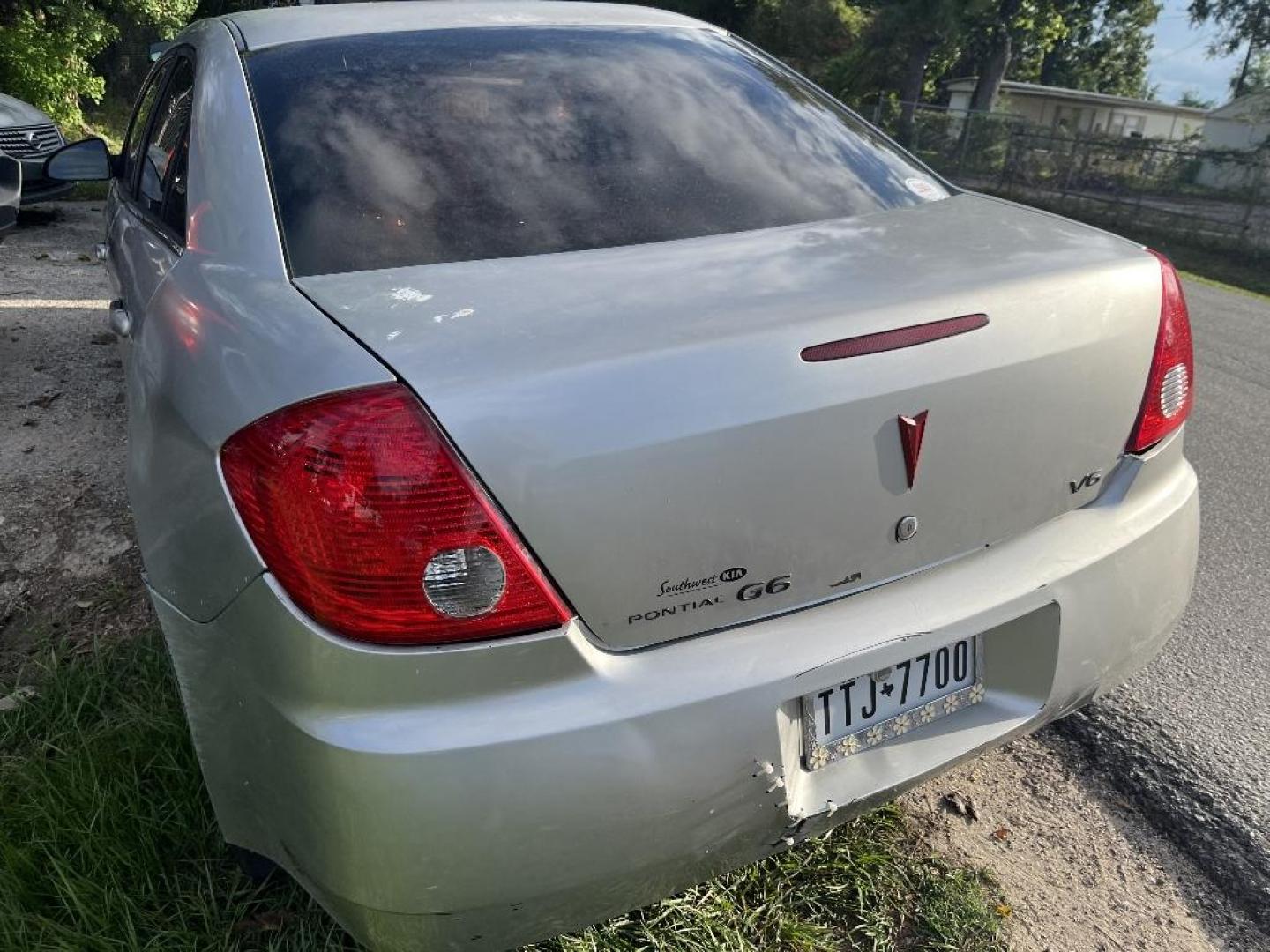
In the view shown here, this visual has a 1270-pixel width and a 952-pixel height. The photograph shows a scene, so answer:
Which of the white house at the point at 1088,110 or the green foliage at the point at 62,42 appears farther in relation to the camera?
the white house at the point at 1088,110

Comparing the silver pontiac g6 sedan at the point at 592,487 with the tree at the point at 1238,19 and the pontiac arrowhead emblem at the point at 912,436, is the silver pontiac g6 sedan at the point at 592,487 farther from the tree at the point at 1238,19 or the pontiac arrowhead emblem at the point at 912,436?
the tree at the point at 1238,19

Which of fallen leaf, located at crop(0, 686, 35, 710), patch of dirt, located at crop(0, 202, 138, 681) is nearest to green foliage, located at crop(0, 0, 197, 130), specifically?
patch of dirt, located at crop(0, 202, 138, 681)

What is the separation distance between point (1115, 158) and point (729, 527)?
67.2ft

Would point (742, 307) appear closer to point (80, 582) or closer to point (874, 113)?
point (80, 582)

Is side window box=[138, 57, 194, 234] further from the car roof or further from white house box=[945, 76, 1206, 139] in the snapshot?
white house box=[945, 76, 1206, 139]

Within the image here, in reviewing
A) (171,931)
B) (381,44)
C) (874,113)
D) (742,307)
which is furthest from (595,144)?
(874,113)

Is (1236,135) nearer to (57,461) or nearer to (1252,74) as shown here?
(1252,74)

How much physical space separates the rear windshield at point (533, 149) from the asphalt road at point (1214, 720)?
1.49 metres

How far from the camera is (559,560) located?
1.38 meters

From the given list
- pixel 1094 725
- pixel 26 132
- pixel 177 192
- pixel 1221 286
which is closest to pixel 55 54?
pixel 26 132

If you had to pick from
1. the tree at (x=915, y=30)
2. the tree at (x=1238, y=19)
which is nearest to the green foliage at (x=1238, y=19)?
the tree at (x=1238, y=19)

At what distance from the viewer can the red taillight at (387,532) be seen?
1.33m

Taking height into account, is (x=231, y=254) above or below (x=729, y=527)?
above

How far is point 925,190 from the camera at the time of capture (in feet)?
7.88
